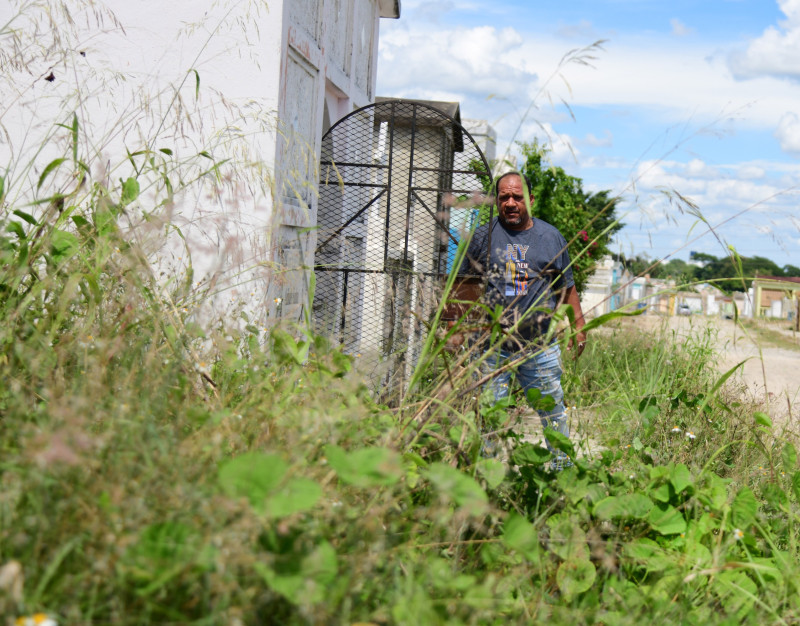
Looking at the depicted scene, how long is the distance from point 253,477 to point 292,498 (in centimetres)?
9

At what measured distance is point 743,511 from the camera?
111 inches

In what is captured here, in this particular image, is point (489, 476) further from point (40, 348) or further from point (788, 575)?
point (40, 348)

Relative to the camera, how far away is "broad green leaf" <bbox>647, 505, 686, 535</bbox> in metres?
2.66

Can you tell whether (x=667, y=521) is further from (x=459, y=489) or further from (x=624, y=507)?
(x=459, y=489)

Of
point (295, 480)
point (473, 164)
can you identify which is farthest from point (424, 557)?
point (473, 164)

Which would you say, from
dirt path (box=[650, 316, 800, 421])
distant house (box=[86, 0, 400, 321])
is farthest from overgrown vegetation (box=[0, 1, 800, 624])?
dirt path (box=[650, 316, 800, 421])

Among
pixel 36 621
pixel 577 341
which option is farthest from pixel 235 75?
pixel 36 621

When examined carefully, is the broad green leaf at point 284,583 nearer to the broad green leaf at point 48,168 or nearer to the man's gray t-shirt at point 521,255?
the broad green leaf at point 48,168

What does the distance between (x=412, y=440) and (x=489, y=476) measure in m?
0.32

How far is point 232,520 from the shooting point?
5.31ft

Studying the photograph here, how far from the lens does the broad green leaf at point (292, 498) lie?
154 centimetres

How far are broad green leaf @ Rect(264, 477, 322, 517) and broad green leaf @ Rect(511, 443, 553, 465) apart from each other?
1.23m

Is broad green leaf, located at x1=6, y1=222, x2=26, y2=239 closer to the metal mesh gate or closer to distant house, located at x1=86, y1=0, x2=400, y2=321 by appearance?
distant house, located at x1=86, y1=0, x2=400, y2=321

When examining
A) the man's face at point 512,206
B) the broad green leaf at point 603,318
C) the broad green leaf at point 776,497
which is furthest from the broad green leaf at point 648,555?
the man's face at point 512,206
